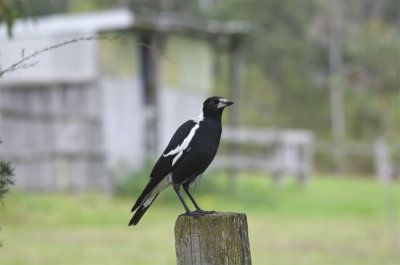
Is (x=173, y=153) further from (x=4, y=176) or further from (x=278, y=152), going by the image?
(x=278, y=152)

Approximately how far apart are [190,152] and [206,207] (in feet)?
33.5

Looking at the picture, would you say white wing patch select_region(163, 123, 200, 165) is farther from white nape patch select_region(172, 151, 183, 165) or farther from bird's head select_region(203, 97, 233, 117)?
bird's head select_region(203, 97, 233, 117)

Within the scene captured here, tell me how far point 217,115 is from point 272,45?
3500 cm

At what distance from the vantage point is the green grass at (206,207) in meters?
10.6

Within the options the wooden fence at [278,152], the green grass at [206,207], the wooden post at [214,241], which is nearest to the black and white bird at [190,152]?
the wooden post at [214,241]

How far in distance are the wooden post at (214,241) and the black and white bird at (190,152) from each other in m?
0.74

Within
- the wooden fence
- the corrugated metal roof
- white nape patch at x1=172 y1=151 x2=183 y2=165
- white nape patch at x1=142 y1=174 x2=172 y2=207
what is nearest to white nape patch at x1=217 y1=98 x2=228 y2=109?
white nape patch at x1=172 y1=151 x2=183 y2=165

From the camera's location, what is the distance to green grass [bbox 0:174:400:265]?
10617 millimetres

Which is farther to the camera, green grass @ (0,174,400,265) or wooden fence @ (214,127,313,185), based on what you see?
wooden fence @ (214,127,313,185)

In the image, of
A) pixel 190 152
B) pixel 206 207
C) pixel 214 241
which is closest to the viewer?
pixel 214 241

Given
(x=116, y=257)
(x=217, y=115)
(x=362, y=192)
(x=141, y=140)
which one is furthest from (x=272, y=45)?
(x=217, y=115)

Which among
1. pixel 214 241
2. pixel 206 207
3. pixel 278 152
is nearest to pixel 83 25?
pixel 206 207

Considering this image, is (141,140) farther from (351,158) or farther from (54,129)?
(351,158)

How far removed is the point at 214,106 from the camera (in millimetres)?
4445
